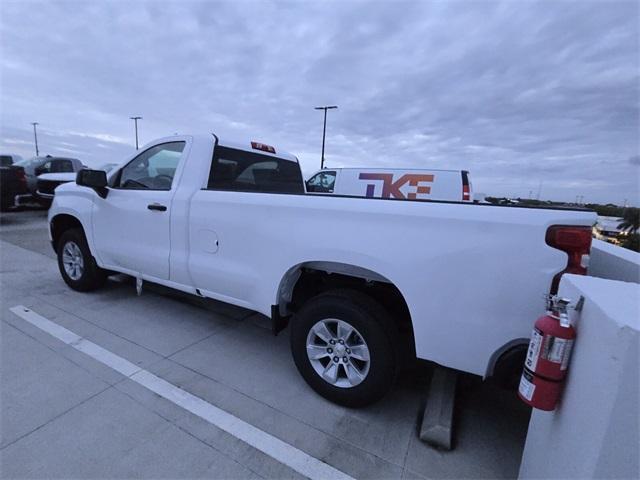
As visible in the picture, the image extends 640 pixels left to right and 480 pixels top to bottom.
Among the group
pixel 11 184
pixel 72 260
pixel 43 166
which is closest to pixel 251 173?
pixel 72 260

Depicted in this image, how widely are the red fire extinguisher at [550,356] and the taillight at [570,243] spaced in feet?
1.21

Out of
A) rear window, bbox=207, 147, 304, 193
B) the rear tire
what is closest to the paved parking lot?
the rear tire

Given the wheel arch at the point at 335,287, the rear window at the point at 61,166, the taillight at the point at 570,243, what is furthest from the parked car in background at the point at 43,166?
the taillight at the point at 570,243

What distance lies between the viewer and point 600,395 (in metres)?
1.12

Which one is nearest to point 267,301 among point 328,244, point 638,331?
Answer: point 328,244

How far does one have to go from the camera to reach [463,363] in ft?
6.41

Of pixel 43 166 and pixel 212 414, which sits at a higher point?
pixel 43 166

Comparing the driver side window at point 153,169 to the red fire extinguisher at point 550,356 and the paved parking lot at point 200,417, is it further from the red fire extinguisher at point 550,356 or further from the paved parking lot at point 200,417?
the red fire extinguisher at point 550,356

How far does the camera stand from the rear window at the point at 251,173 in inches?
129

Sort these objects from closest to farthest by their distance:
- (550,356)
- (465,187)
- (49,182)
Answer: (550,356)
(465,187)
(49,182)

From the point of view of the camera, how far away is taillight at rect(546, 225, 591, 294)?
165 centimetres

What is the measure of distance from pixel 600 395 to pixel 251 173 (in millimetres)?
3304

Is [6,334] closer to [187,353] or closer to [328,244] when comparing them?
[187,353]

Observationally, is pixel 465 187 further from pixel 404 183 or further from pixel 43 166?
pixel 43 166
